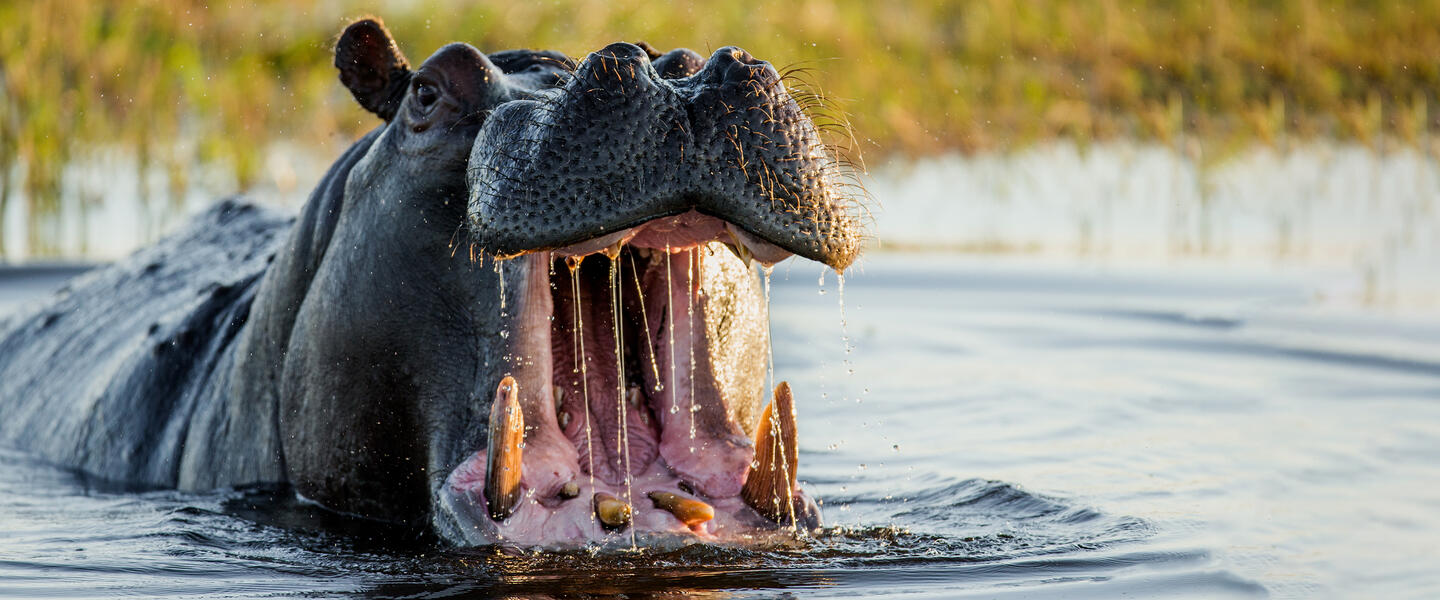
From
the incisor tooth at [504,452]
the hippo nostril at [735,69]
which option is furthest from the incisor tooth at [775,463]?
the hippo nostril at [735,69]

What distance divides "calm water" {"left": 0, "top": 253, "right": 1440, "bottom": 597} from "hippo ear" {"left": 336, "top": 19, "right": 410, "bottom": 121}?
1.01 metres

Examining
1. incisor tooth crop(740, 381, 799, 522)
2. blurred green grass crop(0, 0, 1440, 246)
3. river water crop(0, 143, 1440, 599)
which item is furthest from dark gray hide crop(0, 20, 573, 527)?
blurred green grass crop(0, 0, 1440, 246)

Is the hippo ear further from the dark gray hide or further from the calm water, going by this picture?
the calm water

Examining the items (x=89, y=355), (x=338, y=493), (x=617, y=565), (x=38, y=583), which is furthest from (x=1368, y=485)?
(x=89, y=355)

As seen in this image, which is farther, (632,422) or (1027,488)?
(1027,488)

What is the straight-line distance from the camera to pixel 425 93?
387cm

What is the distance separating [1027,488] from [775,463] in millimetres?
1498

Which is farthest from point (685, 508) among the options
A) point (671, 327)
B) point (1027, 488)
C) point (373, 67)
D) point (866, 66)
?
point (866, 66)

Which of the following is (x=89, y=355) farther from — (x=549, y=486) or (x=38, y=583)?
(x=549, y=486)

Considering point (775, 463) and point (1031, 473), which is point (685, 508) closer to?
point (775, 463)

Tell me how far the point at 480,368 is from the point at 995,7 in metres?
11.5

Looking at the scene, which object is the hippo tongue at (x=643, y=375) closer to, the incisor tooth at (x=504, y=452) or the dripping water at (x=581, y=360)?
the dripping water at (x=581, y=360)

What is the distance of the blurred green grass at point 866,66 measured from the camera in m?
10.9

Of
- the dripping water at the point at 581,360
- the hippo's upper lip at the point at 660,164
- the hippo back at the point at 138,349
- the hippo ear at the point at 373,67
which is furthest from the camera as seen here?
the hippo back at the point at 138,349
